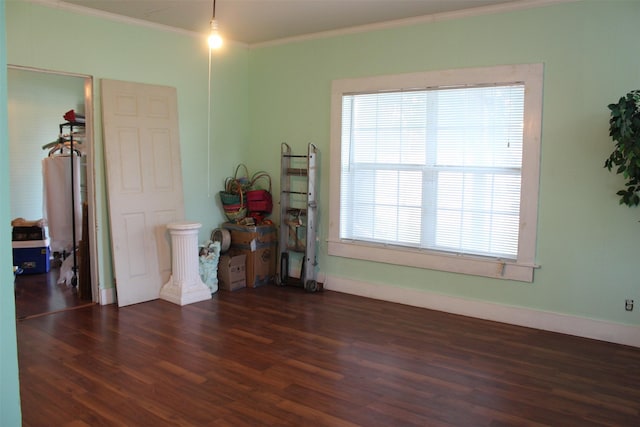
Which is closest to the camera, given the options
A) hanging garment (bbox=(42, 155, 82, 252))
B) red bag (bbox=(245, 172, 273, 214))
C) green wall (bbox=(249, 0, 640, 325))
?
green wall (bbox=(249, 0, 640, 325))

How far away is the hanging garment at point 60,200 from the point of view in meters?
6.54

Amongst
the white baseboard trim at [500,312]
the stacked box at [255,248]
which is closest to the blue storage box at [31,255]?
the stacked box at [255,248]

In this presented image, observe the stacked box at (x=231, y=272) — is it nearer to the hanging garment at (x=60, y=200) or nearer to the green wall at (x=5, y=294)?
the hanging garment at (x=60, y=200)

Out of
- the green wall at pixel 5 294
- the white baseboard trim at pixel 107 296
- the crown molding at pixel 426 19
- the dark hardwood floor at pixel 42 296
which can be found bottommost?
the dark hardwood floor at pixel 42 296

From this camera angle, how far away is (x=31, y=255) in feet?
21.6

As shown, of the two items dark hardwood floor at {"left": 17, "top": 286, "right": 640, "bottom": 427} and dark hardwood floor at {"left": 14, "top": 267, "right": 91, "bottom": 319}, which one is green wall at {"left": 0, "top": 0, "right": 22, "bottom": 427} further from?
dark hardwood floor at {"left": 14, "top": 267, "right": 91, "bottom": 319}

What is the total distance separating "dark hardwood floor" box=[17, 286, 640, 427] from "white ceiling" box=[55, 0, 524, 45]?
2.89 meters

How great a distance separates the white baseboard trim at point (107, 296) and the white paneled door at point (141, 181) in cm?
18

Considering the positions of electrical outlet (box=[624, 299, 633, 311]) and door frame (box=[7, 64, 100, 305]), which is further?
door frame (box=[7, 64, 100, 305])

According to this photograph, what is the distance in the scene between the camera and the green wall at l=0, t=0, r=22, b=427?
1.71m

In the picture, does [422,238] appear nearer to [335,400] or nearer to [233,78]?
[335,400]

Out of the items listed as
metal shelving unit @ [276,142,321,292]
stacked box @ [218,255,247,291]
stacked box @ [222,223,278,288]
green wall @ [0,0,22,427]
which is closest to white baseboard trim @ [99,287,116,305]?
stacked box @ [218,255,247,291]

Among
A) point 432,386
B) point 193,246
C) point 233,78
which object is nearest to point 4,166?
point 432,386

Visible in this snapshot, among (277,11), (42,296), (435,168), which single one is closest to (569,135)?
(435,168)
